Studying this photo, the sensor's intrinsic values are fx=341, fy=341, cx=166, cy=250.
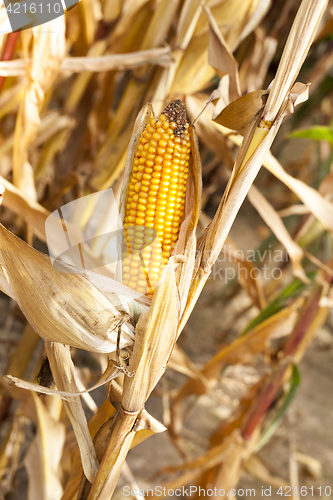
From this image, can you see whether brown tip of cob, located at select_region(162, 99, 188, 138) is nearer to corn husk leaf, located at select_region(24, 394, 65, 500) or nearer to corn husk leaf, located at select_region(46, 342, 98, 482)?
corn husk leaf, located at select_region(46, 342, 98, 482)

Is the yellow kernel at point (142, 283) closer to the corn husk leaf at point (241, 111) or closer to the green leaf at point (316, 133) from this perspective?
the corn husk leaf at point (241, 111)

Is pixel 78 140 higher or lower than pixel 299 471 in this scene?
higher

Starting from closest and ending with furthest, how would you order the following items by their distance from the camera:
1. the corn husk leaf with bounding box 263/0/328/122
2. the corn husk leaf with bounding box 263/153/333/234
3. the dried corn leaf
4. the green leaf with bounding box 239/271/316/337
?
the corn husk leaf with bounding box 263/0/328/122, the dried corn leaf, the corn husk leaf with bounding box 263/153/333/234, the green leaf with bounding box 239/271/316/337

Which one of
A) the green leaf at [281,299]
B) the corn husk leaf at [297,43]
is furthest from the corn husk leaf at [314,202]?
the corn husk leaf at [297,43]

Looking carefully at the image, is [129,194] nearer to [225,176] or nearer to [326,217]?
[326,217]

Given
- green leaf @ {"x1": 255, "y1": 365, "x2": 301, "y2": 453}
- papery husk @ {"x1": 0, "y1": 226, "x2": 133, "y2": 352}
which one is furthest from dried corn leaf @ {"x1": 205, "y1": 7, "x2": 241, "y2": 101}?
green leaf @ {"x1": 255, "y1": 365, "x2": 301, "y2": 453}

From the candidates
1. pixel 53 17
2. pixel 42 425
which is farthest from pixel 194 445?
pixel 53 17
